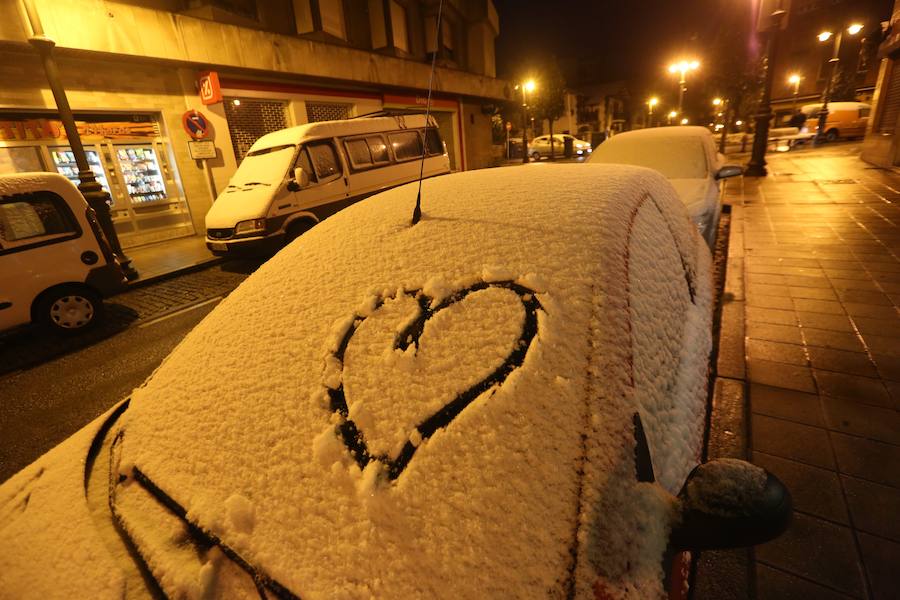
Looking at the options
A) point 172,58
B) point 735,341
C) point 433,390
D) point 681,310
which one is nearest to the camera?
point 433,390

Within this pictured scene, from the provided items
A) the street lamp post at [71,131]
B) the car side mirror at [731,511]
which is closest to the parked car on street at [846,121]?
the car side mirror at [731,511]

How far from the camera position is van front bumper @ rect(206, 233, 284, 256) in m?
6.45

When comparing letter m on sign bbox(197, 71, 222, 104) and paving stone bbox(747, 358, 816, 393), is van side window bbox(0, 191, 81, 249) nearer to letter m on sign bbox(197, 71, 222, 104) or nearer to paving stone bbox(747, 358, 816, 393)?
letter m on sign bbox(197, 71, 222, 104)

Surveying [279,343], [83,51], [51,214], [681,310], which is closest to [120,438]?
[279,343]

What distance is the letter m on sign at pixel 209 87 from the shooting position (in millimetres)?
9945

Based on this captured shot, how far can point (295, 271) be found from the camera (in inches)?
58.4

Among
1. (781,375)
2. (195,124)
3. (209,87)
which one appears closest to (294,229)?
(195,124)

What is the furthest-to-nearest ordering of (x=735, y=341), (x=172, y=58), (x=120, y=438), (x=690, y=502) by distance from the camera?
(x=172, y=58) < (x=735, y=341) < (x=120, y=438) < (x=690, y=502)

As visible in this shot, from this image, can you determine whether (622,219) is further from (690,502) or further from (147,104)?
(147,104)

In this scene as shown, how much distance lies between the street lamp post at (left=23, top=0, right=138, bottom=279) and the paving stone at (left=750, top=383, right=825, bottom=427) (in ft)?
27.1

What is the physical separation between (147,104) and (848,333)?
489 inches

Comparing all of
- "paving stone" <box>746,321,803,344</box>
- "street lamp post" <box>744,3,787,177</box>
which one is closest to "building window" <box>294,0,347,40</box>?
"street lamp post" <box>744,3,787,177</box>

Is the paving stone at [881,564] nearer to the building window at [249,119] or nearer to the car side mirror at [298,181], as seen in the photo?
the car side mirror at [298,181]

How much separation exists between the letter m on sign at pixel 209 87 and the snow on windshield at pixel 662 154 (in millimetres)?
8901
